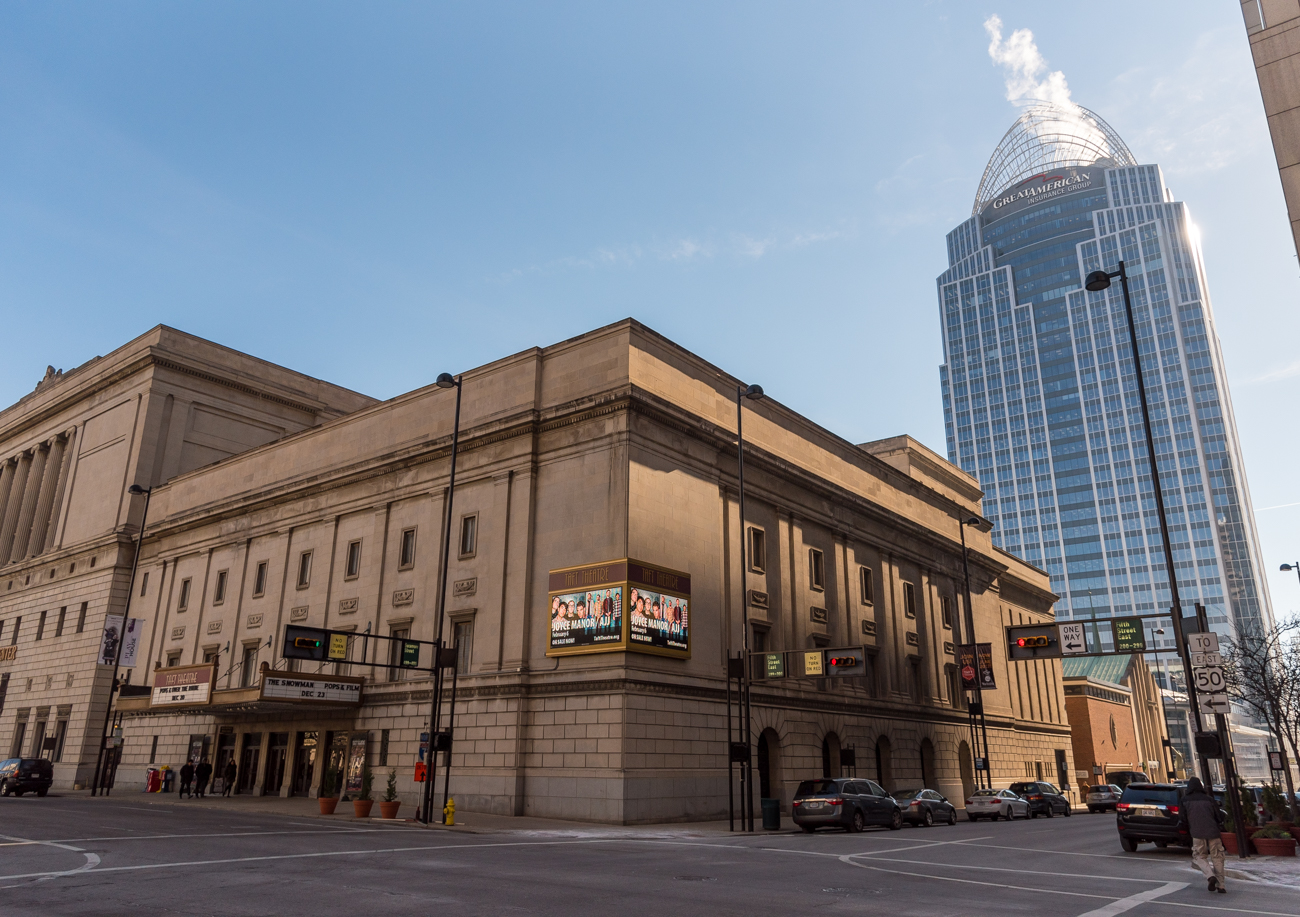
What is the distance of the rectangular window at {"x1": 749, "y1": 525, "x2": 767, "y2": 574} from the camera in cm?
3953

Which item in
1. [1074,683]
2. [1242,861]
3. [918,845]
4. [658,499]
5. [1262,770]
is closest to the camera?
[1242,861]

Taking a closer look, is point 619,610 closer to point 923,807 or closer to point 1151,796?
point 923,807

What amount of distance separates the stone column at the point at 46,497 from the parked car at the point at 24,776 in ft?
99.4

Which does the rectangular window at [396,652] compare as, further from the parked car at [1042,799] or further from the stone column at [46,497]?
the stone column at [46,497]

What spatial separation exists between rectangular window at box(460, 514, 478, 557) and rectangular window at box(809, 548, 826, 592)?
16.5m

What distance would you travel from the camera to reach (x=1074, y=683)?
259ft

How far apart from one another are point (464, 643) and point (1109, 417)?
6761 inches

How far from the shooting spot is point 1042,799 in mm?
45312

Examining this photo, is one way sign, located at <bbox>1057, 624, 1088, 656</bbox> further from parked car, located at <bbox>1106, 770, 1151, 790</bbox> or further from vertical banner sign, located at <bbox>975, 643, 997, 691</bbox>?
parked car, located at <bbox>1106, 770, 1151, 790</bbox>

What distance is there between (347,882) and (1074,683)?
260 ft

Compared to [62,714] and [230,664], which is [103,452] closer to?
[62,714]

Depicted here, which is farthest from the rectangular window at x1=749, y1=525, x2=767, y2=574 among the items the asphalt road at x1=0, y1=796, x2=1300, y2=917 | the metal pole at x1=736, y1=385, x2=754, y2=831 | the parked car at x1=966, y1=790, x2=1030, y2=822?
the asphalt road at x1=0, y1=796, x2=1300, y2=917

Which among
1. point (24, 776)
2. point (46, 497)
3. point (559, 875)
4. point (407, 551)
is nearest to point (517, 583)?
point (407, 551)

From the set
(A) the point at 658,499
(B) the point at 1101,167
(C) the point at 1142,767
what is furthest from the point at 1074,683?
(B) the point at 1101,167
